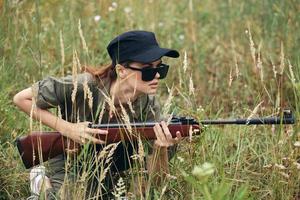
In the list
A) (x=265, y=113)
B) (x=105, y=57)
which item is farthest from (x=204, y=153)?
(x=105, y=57)

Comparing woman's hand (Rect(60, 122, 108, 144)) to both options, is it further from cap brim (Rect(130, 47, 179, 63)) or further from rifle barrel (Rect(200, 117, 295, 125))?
rifle barrel (Rect(200, 117, 295, 125))

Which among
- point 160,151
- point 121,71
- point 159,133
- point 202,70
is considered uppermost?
point 121,71

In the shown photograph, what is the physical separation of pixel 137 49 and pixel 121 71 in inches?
5.1

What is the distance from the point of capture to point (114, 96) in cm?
356

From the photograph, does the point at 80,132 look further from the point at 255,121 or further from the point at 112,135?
the point at 255,121

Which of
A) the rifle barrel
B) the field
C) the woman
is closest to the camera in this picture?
the rifle barrel

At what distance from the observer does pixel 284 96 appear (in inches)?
211

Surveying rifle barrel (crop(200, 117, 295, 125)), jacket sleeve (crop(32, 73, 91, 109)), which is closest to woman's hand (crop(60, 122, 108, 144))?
jacket sleeve (crop(32, 73, 91, 109))

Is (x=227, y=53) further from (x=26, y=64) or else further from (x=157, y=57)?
(x=157, y=57)

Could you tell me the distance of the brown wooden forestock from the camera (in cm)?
355

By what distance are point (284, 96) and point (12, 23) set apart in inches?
72.7

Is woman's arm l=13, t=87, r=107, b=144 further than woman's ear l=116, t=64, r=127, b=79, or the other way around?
woman's ear l=116, t=64, r=127, b=79

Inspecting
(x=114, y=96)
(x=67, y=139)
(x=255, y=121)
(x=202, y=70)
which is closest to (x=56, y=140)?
(x=67, y=139)

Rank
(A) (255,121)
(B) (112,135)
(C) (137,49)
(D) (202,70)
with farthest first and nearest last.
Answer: (D) (202,70), (C) (137,49), (B) (112,135), (A) (255,121)
